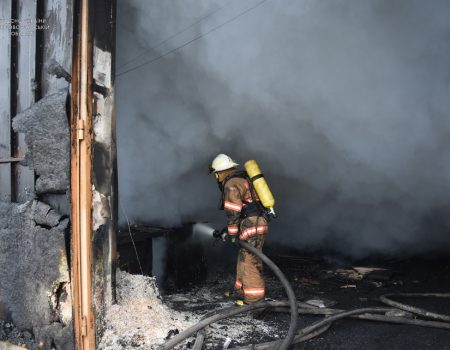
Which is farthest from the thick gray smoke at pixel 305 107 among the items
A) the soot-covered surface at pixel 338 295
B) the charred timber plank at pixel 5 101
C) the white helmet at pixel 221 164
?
the charred timber plank at pixel 5 101

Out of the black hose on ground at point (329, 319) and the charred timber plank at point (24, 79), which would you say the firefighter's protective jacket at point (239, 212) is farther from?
the charred timber plank at point (24, 79)

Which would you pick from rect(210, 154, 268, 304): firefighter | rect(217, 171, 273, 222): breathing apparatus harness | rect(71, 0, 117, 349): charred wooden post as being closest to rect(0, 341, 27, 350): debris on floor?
rect(71, 0, 117, 349): charred wooden post

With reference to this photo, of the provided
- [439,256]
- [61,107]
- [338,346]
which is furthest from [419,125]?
[61,107]

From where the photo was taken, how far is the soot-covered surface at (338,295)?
372 cm

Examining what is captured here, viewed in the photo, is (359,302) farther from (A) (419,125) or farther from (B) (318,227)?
(B) (318,227)

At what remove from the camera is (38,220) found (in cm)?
327

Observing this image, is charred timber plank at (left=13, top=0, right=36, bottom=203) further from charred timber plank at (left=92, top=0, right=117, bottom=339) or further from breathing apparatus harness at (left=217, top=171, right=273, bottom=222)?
breathing apparatus harness at (left=217, top=171, right=273, bottom=222)

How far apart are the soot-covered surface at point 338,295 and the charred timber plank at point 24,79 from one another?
1976 millimetres

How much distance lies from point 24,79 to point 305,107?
186 inches

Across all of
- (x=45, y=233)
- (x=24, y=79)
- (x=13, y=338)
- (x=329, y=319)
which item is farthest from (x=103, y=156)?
(x=329, y=319)

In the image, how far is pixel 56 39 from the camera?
10.8 feet

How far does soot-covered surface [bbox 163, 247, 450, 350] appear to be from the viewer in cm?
372

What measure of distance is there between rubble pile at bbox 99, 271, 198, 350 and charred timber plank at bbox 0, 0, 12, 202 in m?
1.35

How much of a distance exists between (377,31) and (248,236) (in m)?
3.80
